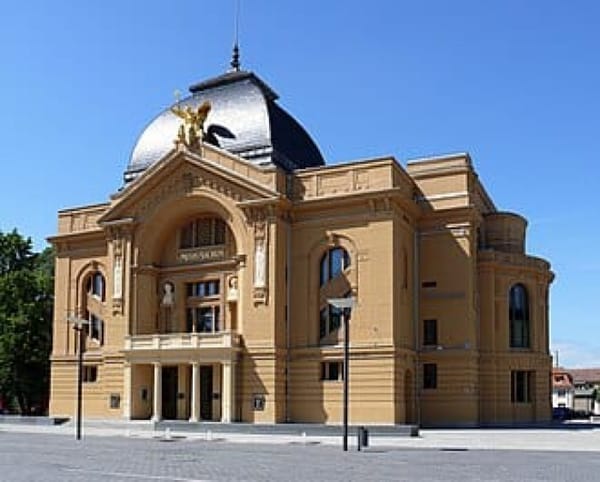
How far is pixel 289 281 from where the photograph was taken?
53125 millimetres

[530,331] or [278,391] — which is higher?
[530,331]

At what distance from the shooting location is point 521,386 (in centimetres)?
5694

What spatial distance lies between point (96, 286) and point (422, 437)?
29.6 metres

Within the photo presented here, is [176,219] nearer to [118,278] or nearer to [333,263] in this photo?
[118,278]

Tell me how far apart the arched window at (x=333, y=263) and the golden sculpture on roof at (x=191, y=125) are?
11212 mm

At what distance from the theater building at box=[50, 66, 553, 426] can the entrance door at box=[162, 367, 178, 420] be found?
0.41ft

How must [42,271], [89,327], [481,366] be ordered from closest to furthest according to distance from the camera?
[481,366] → [89,327] → [42,271]

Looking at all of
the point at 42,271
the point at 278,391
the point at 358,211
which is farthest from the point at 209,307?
the point at 42,271

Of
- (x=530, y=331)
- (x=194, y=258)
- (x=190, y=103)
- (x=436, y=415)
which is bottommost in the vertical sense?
(x=436, y=415)

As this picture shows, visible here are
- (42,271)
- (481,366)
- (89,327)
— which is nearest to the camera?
(481,366)

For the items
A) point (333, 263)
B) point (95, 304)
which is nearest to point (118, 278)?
point (95, 304)

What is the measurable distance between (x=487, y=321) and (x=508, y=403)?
521 centimetres

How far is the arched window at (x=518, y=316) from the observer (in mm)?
56906

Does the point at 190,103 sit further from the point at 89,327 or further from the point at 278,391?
the point at 278,391
